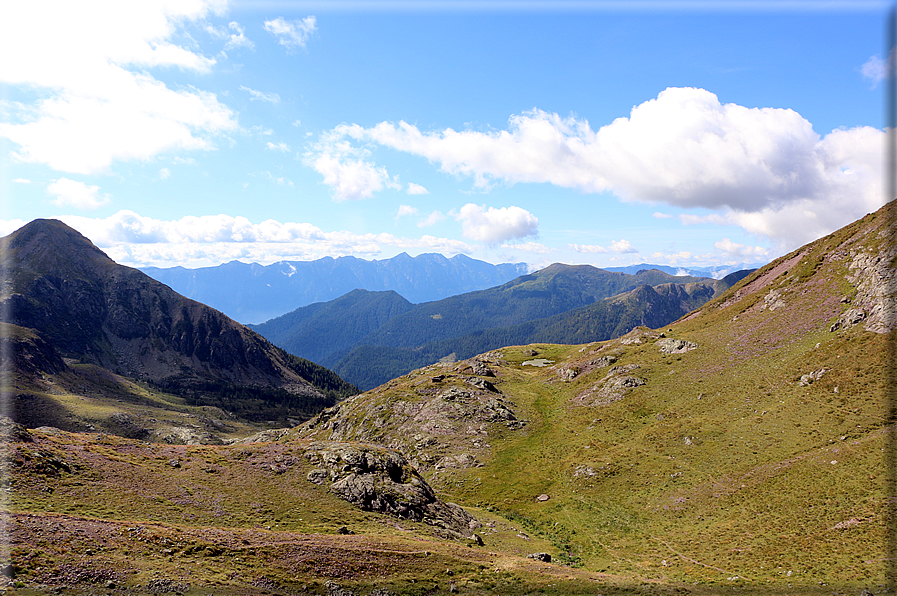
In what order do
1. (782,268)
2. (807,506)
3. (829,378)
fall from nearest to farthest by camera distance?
(807,506), (829,378), (782,268)

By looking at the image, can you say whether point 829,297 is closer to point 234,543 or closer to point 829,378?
point 829,378

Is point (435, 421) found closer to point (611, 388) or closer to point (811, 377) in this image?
point (611, 388)

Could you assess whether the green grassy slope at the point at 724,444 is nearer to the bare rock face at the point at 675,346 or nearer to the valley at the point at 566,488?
the valley at the point at 566,488

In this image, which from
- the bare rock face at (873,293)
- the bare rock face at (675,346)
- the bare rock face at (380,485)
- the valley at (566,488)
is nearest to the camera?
the valley at (566,488)

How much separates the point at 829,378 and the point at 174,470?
85.1m

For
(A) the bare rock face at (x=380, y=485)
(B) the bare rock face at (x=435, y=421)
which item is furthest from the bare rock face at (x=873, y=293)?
(A) the bare rock face at (x=380, y=485)

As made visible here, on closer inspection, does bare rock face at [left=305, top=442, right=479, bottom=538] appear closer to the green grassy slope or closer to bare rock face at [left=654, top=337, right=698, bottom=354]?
the green grassy slope

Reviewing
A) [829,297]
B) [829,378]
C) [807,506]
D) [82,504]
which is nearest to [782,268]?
[829,297]

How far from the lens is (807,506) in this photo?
3791 centimetres

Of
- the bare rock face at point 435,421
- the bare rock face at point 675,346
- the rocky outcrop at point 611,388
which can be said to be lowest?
the bare rock face at point 435,421

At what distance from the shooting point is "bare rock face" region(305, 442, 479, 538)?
1683 inches

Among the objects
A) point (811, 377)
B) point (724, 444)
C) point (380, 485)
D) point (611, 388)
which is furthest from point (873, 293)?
point (380, 485)

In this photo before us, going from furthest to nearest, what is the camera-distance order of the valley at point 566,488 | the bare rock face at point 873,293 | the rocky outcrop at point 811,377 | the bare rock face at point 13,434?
1. the bare rock face at point 873,293
2. the rocky outcrop at point 811,377
3. the bare rock face at point 13,434
4. the valley at point 566,488

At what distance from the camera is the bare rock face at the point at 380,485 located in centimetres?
4275
